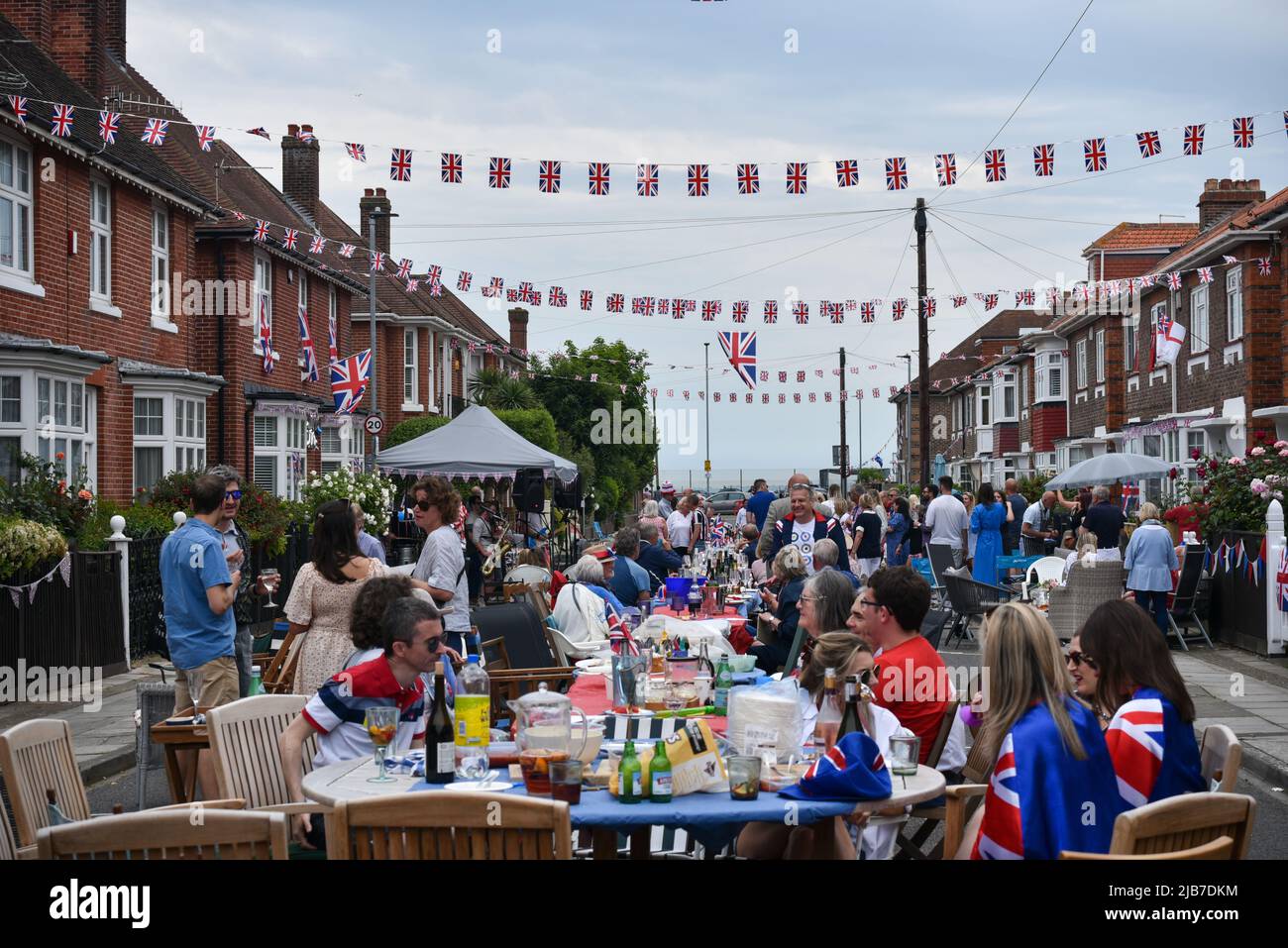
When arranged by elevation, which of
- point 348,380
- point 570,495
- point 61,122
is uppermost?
point 61,122

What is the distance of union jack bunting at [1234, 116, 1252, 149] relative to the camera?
540 inches

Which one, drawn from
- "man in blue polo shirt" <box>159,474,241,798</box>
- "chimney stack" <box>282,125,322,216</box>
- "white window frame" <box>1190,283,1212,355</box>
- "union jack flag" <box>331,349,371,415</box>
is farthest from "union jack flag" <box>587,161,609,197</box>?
"chimney stack" <box>282,125,322,216</box>

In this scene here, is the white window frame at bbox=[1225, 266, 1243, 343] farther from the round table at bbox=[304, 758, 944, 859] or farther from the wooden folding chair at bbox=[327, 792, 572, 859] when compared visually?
the wooden folding chair at bbox=[327, 792, 572, 859]

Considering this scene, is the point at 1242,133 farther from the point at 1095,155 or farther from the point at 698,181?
the point at 698,181

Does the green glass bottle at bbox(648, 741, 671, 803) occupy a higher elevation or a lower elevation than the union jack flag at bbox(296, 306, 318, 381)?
lower

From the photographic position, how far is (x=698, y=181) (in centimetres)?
1593

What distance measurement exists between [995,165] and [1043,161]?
0.60 metres

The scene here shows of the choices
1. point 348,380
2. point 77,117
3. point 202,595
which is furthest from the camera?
point 348,380

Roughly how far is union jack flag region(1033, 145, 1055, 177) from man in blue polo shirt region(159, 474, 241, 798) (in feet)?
36.9

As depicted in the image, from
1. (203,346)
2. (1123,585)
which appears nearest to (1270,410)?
(1123,585)

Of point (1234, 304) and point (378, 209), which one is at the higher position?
point (378, 209)

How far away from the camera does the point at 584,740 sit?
4703mm

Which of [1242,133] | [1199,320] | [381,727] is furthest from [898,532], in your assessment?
[381,727]

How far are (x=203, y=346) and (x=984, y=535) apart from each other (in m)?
14.7
